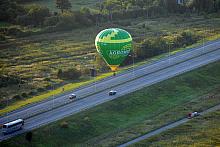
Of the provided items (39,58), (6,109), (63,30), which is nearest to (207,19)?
(63,30)

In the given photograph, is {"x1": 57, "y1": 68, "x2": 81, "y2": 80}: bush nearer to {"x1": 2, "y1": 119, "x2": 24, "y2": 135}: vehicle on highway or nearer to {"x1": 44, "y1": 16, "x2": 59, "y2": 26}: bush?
{"x1": 2, "y1": 119, "x2": 24, "y2": 135}: vehicle on highway

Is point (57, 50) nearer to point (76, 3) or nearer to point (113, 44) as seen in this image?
point (113, 44)

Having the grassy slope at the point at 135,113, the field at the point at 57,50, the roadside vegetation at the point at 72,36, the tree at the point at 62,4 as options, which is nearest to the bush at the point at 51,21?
the roadside vegetation at the point at 72,36

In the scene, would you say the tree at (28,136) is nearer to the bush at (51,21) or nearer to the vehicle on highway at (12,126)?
the vehicle on highway at (12,126)

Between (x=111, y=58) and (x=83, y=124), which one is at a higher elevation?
(x=111, y=58)

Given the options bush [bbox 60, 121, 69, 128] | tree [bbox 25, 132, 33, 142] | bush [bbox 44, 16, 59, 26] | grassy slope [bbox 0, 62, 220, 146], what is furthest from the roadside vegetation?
tree [bbox 25, 132, 33, 142]

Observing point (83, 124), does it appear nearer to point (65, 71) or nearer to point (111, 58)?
point (111, 58)

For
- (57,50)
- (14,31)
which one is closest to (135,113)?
(57,50)
